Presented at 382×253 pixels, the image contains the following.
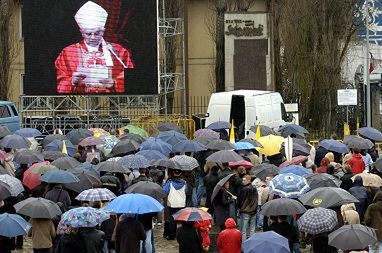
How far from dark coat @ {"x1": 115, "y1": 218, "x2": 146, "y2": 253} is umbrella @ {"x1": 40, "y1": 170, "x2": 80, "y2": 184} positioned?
235cm

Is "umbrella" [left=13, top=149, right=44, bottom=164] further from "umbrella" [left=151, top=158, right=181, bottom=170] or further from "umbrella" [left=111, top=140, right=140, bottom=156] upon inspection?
"umbrella" [left=151, top=158, right=181, bottom=170]

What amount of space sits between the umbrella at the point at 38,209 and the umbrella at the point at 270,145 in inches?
355

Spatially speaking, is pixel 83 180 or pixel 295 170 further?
pixel 295 170

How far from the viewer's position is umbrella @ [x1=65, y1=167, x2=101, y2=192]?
17.6m

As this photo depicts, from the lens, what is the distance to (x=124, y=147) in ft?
73.4

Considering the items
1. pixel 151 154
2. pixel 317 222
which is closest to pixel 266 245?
pixel 317 222

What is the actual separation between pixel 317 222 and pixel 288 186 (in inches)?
88.8

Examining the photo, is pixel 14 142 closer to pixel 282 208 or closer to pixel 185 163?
pixel 185 163

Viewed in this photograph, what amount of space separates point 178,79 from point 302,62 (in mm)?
6129

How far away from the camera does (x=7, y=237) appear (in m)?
14.4

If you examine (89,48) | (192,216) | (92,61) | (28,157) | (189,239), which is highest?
(89,48)

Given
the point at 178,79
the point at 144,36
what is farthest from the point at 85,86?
the point at 178,79

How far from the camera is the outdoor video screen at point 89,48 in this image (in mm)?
36156

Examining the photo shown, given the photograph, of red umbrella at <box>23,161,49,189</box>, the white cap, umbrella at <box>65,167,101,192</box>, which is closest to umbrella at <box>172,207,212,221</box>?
umbrella at <box>65,167,101,192</box>
